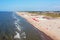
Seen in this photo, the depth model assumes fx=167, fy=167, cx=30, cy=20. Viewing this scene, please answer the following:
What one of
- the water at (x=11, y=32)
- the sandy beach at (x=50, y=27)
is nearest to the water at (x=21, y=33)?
the water at (x=11, y=32)

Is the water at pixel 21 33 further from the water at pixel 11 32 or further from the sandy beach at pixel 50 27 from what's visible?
the sandy beach at pixel 50 27

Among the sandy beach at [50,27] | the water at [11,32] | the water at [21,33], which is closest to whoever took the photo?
the water at [21,33]

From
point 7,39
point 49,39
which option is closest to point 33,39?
point 49,39

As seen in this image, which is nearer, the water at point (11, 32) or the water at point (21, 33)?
the water at point (21, 33)

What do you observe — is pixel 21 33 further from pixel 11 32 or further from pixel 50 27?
pixel 50 27

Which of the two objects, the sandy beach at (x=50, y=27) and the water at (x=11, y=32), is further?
the sandy beach at (x=50, y=27)

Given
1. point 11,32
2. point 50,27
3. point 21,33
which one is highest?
point 50,27

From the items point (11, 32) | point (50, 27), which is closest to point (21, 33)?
point (11, 32)

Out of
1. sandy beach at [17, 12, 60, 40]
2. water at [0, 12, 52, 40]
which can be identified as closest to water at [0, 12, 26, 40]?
water at [0, 12, 52, 40]

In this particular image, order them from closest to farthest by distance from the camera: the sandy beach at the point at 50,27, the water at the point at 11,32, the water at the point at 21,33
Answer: the water at the point at 21,33
the water at the point at 11,32
the sandy beach at the point at 50,27

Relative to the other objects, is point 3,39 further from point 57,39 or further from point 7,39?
point 57,39
